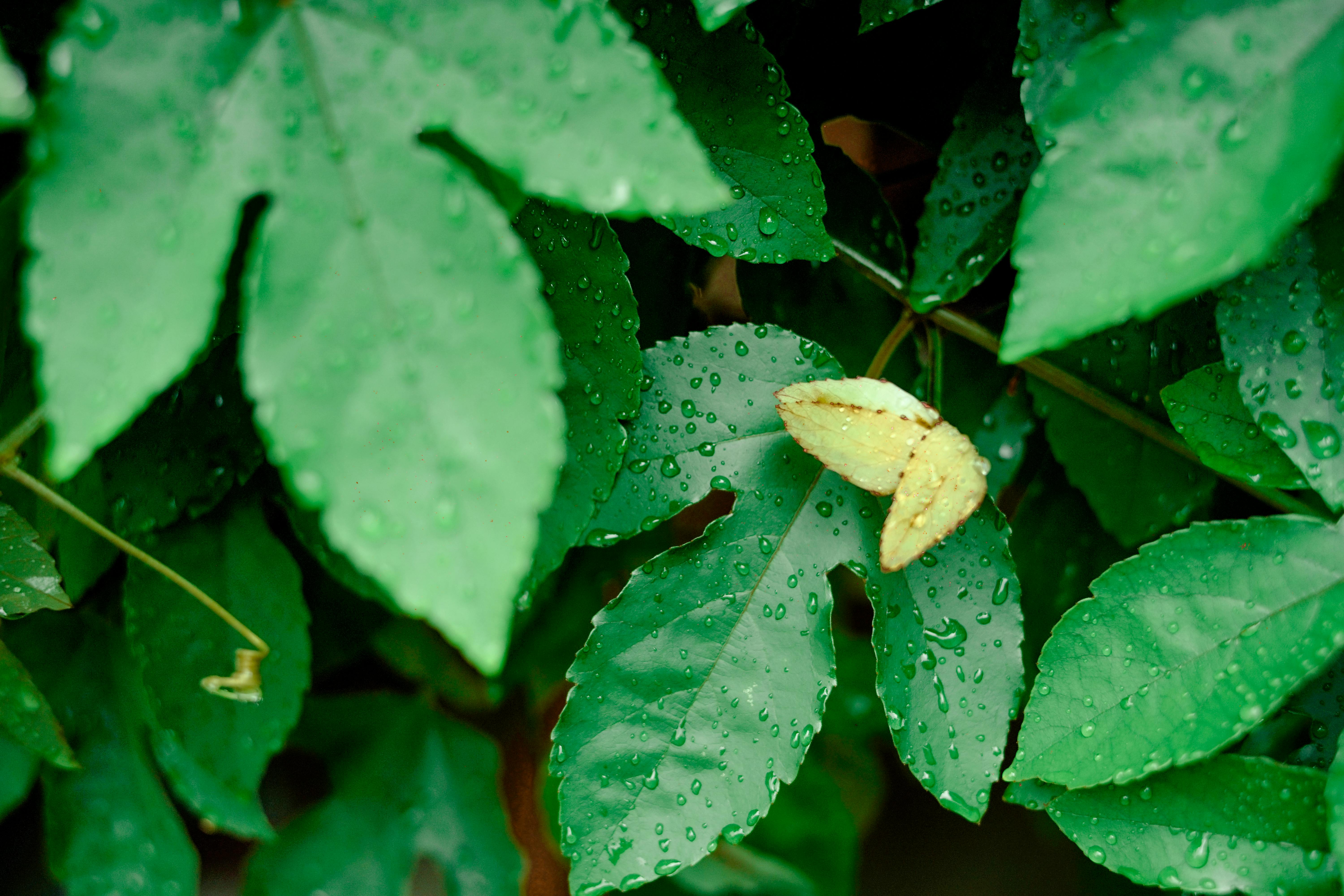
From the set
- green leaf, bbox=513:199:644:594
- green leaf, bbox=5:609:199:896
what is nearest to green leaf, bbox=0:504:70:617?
green leaf, bbox=5:609:199:896

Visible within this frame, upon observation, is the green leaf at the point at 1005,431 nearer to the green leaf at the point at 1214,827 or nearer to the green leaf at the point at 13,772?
the green leaf at the point at 1214,827

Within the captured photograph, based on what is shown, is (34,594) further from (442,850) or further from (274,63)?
(442,850)

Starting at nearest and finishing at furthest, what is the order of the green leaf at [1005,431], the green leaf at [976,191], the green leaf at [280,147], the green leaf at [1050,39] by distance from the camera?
1. the green leaf at [280,147]
2. the green leaf at [1050,39]
3. the green leaf at [976,191]
4. the green leaf at [1005,431]

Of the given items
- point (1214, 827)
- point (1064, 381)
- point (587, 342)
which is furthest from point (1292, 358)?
point (587, 342)

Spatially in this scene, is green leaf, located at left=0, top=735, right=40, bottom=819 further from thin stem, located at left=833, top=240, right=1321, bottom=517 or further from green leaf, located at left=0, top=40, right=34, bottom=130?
thin stem, located at left=833, top=240, right=1321, bottom=517

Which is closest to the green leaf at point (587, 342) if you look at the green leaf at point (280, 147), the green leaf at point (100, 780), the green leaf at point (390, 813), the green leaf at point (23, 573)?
the green leaf at point (280, 147)

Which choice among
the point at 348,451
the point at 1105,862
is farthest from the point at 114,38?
the point at 1105,862

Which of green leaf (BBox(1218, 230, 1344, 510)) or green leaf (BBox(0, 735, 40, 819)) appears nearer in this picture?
green leaf (BBox(1218, 230, 1344, 510))
